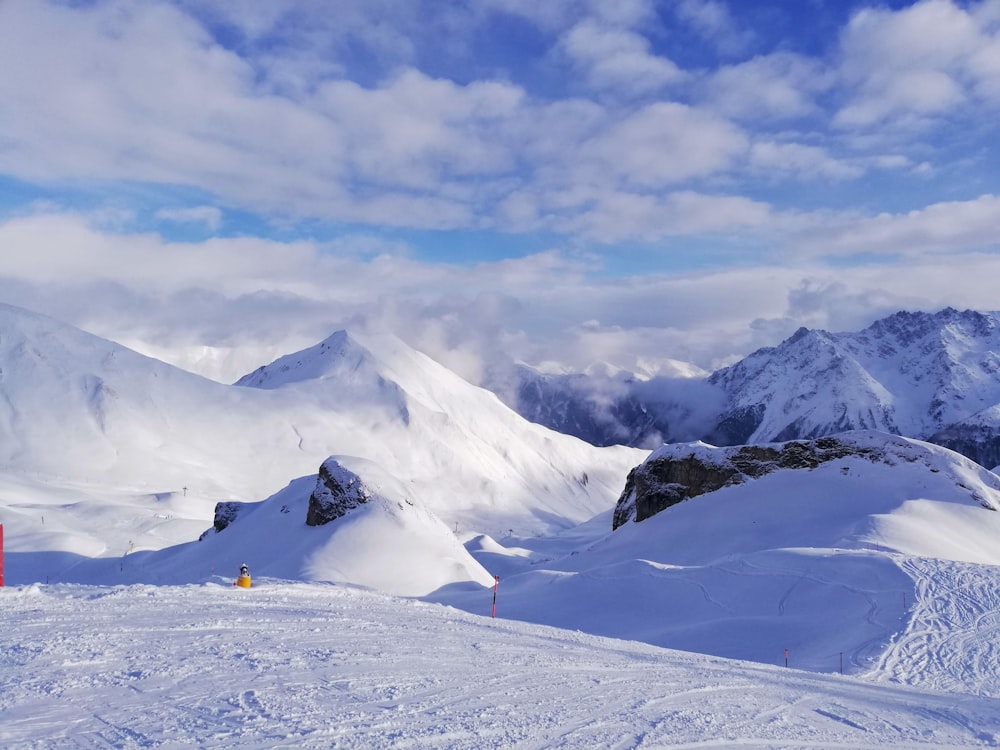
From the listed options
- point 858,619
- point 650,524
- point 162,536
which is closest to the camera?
point 858,619

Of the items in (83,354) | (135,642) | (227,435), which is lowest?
(135,642)

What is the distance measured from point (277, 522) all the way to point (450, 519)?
93.6 metres

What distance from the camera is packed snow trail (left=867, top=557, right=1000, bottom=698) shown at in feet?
52.8

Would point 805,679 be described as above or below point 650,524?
below

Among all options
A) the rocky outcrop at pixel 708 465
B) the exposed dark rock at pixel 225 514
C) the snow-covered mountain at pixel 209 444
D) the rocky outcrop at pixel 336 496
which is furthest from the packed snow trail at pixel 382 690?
the snow-covered mountain at pixel 209 444

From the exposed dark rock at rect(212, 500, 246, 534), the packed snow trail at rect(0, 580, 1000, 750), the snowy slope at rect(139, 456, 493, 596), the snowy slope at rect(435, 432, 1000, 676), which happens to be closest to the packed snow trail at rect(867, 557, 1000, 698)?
the snowy slope at rect(435, 432, 1000, 676)

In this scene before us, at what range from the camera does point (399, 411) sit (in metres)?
169

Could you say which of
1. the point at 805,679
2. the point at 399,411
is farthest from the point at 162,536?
the point at 399,411

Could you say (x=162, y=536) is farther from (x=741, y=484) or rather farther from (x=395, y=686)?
(x=395, y=686)

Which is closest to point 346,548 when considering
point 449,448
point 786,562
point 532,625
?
point 786,562

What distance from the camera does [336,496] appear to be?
133 feet

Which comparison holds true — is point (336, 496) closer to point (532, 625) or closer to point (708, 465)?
point (532, 625)

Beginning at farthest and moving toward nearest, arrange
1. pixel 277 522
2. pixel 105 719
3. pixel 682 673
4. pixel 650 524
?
pixel 650 524 < pixel 277 522 < pixel 682 673 < pixel 105 719

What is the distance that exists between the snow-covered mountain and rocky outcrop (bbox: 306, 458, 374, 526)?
108ft
